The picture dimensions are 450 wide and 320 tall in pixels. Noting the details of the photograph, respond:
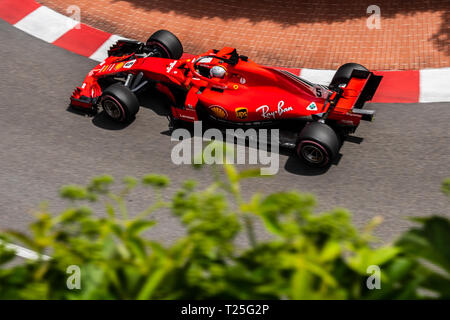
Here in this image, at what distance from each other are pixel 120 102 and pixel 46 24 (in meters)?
4.45

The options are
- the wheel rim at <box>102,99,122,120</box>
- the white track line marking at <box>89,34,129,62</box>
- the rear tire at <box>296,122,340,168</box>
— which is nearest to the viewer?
the rear tire at <box>296,122,340,168</box>

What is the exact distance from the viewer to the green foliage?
1.30 meters

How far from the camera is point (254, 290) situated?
4.40 feet

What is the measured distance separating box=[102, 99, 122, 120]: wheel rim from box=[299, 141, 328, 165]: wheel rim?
3.13 meters

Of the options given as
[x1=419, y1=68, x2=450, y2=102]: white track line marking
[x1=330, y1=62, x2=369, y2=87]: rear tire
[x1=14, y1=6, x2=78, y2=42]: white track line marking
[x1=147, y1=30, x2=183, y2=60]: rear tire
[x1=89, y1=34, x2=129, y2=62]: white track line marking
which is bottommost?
[x1=330, y1=62, x2=369, y2=87]: rear tire

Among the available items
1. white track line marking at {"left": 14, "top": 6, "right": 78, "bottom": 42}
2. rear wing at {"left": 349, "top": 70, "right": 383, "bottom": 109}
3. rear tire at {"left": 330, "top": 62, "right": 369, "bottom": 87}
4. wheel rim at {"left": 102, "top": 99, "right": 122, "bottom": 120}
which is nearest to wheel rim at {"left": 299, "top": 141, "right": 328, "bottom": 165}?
rear wing at {"left": 349, "top": 70, "right": 383, "bottom": 109}

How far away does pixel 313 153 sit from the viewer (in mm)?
6617

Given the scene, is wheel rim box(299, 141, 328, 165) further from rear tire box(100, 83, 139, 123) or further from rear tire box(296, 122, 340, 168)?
rear tire box(100, 83, 139, 123)

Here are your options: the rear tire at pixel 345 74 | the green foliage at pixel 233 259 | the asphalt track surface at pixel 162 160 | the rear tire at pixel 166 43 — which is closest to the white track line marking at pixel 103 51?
the asphalt track surface at pixel 162 160

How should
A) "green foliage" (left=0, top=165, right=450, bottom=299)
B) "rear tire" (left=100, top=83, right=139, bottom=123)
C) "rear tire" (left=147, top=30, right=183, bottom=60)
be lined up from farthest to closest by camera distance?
"rear tire" (left=147, top=30, right=183, bottom=60)
"rear tire" (left=100, top=83, right=139, bottom=123)
"green foliage" (left=0, top=165, right=450, bottom=299)

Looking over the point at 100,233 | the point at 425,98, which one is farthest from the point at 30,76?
the point at 100,233

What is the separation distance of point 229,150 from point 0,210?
5885 mm

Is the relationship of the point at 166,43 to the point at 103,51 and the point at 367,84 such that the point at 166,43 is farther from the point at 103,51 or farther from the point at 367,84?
the point at 367,84

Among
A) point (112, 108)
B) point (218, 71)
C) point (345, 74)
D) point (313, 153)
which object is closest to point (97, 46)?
point (112, 108)
